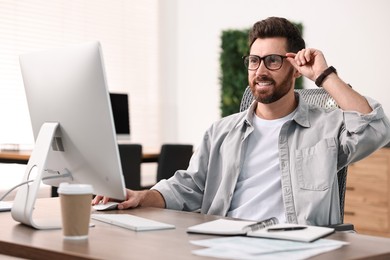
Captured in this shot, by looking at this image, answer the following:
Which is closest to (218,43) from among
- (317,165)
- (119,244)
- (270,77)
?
(270,77)

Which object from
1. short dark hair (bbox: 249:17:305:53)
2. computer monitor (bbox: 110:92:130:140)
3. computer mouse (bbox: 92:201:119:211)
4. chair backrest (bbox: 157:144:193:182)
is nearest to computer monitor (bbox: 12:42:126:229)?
computer mouse (bbox: 92:201:119:211)

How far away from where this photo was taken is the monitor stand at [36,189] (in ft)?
5.90

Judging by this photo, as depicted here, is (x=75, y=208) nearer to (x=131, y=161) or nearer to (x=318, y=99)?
(x=318, y=99)

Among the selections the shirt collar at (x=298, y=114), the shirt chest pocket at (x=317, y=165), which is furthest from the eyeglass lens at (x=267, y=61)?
the shirt chest pocket at (x=317, y=165)

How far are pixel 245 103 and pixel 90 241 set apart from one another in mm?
1246

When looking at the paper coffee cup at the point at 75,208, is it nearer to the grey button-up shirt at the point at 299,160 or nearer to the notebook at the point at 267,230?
the notebook at the point at 267,230

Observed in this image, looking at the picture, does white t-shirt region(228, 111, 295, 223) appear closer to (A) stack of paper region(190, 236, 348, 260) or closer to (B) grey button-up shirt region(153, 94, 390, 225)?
(B) grey button-up shirt region(153, 94, 390, 225)

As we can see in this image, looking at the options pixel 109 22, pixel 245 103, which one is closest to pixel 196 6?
pixel 109 22

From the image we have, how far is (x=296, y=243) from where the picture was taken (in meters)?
1.52

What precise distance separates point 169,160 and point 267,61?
2737mm

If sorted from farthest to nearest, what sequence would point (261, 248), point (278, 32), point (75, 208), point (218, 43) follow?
point (218, 43)
point (278, 32)
point (75, 208)
point (261, 248)

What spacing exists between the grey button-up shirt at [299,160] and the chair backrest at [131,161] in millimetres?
2329

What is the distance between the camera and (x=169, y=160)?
514 cm

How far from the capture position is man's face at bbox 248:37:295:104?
2.46m
